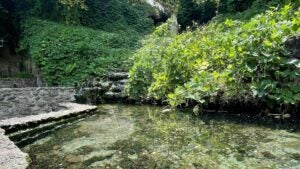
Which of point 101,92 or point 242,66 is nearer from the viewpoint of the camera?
point 242,66

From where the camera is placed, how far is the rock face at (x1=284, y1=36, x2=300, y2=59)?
5.78 metres

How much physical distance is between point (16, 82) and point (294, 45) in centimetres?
1118

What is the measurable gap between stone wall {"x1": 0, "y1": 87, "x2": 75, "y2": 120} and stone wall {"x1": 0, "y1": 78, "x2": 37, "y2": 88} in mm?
4424

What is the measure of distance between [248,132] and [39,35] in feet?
33.2

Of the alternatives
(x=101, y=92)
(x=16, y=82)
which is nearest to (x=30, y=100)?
(x=101, y=92)

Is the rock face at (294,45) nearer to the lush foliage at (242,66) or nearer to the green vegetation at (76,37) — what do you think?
the lush foliage at (242,66)

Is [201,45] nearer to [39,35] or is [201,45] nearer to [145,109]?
[145,109]

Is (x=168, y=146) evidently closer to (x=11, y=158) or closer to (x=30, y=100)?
(x=11, y=158)

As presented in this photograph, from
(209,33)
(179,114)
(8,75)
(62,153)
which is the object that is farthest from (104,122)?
(8,75)

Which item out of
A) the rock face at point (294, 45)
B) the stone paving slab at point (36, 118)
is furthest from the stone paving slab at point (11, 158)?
the rock face at point (294, 45)

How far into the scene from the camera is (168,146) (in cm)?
445

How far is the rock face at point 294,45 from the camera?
5777 millimetres

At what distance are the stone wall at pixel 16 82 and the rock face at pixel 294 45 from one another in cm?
1054

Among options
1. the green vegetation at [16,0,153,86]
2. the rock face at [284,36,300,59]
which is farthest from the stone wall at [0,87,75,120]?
the rock face at [284,36,300,59]
